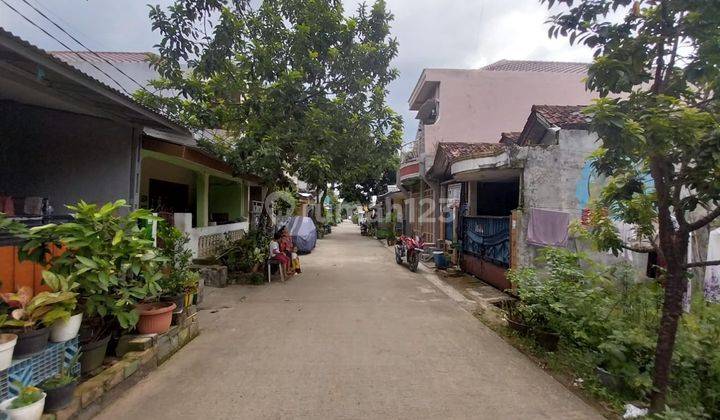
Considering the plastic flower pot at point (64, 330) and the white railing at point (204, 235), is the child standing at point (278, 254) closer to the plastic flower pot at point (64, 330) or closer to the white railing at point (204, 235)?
the white railing at point (204, 235)

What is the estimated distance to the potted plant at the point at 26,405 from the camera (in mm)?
2244

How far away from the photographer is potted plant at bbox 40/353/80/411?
257 centimetres

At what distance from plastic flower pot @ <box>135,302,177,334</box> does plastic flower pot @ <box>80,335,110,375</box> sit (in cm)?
47

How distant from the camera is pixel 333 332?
16.8 ft

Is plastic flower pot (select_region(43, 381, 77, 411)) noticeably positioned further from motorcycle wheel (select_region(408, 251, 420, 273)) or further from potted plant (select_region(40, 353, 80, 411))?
motorcycle wheel (select_region(408, 251, 420, 273))

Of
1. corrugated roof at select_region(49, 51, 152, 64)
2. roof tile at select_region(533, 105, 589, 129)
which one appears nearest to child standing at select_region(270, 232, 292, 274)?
roof tile at select_region(533, 105, 589, 129)

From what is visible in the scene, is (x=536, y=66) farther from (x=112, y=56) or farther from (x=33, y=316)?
(x=33, y=316)

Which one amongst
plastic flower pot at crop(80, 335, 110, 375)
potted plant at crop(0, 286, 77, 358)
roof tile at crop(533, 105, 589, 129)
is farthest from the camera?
roof tile at crop(533, 105, 589, 129)

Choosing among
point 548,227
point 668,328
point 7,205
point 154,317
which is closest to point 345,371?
point 154,317

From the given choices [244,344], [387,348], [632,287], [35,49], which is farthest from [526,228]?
[35,49]

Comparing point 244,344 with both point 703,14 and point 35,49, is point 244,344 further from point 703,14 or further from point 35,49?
point 703,14

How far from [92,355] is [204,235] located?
6300 mm

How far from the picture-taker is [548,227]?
7.09 m

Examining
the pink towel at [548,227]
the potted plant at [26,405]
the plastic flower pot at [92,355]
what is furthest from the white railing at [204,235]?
the pink towel at [548,227]
